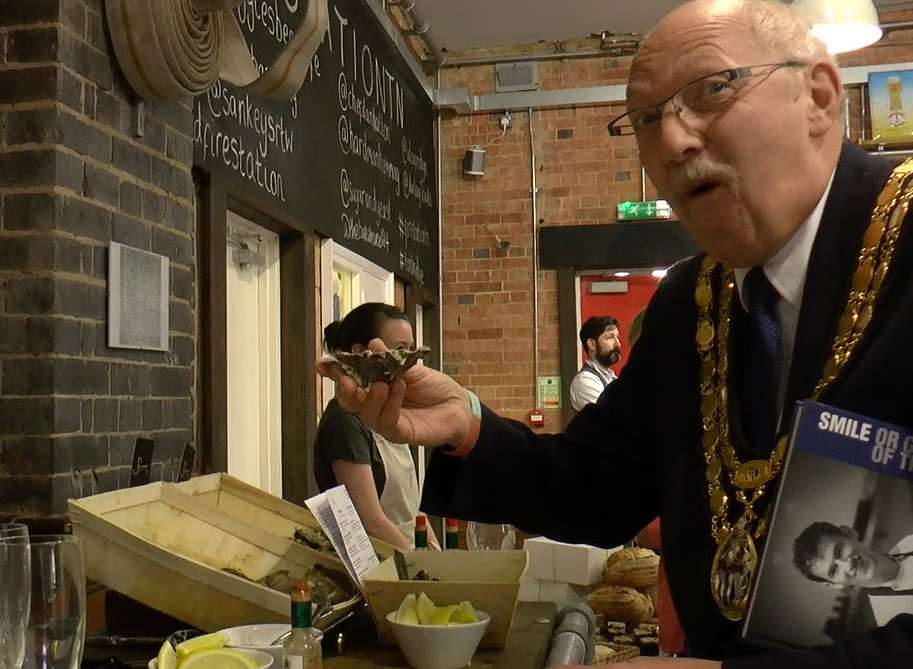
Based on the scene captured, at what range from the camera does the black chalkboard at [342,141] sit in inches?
119

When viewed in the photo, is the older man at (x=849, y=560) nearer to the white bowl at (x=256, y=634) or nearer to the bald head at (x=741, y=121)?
the bald head at (x=741, y=121)

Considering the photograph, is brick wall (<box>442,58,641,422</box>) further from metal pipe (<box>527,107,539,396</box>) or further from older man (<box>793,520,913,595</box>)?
older man (<box>793,520,913,595</box>)

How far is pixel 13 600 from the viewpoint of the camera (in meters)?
1.00

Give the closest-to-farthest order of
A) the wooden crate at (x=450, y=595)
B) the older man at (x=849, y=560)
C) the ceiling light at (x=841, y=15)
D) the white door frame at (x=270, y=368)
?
the older man at (x=849, y=560)
the wooden crate at (x=450, y=595)
the ceiling light at (x=841, y=15)
the white door frame at (x=270, y=368)

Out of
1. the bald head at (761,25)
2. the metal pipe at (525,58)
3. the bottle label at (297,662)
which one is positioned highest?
the metal pipe at (525,58)

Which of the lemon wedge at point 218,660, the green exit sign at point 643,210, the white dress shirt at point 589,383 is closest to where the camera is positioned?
the lemon wedge at point 218,660

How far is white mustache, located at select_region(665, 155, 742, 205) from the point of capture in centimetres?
104

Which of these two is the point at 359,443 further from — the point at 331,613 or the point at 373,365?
the point at 373,365

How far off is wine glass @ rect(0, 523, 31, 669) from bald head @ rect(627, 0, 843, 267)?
886 millimetres

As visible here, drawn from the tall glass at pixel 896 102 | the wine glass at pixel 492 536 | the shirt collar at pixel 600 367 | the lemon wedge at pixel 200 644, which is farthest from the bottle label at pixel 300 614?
the tall glass at pixel 896 102

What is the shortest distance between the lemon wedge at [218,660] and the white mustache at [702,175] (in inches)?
33.5

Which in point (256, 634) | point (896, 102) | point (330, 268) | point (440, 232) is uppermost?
point (896, 102)

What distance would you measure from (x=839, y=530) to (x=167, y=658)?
90cm

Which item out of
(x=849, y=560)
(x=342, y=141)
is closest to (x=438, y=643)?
(x=849, y=560)
